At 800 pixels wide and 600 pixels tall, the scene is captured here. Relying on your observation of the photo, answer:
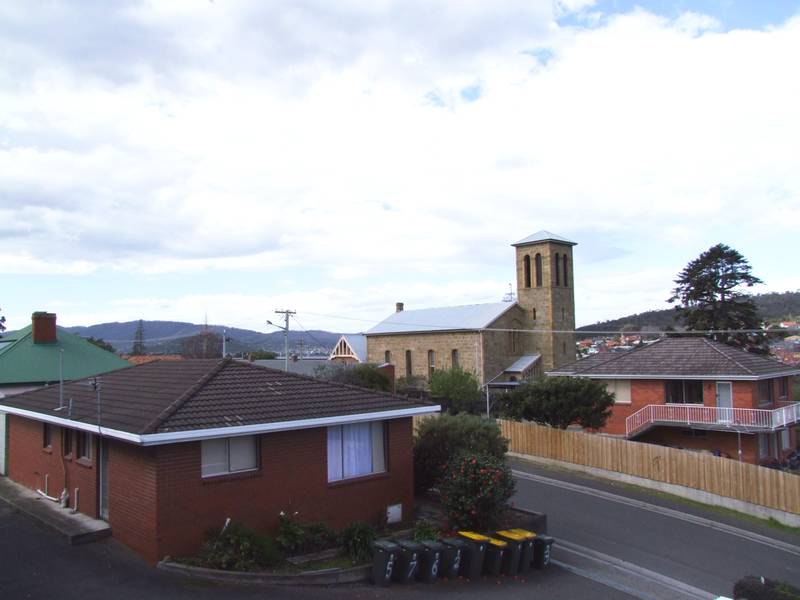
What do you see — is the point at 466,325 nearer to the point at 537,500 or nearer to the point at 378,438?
the point at 537,500

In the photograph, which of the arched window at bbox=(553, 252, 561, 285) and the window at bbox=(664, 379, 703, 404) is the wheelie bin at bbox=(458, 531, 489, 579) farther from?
the arched window at bbox=(553, 252, 561, 285)

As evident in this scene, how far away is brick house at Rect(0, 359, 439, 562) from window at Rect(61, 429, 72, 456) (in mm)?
33

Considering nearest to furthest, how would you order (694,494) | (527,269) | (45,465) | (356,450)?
(356,450) → (45,465) → (694,494) → (527,269)

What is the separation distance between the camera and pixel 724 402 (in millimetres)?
33156

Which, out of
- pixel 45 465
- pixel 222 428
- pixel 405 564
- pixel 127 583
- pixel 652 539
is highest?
pixel 222 428

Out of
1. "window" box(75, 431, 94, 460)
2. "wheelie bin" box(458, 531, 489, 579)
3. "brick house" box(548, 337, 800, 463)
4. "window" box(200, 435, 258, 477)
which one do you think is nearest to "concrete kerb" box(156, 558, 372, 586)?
"window" box(200, 435, 258, 477)

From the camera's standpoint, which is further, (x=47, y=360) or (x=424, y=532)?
(x=47, y=360)

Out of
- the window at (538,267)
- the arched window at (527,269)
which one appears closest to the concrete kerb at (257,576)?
the window at (538,267)

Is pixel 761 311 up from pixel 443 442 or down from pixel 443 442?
up

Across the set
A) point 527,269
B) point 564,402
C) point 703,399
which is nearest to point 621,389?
point 703,399

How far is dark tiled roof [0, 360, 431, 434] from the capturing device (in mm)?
13109

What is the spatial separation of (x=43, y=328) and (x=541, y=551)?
21.9 metres

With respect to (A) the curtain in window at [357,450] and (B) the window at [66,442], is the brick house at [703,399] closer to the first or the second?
(A) the curtain in window at [357,450]

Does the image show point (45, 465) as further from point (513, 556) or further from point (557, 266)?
point (557, 266)
